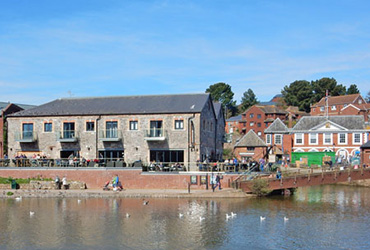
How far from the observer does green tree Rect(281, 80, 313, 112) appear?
107625 mm

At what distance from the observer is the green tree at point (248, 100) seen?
11968 cm

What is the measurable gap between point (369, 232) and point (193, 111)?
22.5 metres

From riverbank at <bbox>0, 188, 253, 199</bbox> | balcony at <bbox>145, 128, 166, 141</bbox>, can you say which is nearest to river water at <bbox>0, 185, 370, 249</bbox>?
riverbank at <bbox>0, 188, 253, 199</bbox>

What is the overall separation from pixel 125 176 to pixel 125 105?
30.2ft

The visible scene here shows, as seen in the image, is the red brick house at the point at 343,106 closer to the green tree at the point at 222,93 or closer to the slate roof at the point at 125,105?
the green tree at the point at 222,93

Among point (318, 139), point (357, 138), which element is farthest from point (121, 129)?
point (357, 138)

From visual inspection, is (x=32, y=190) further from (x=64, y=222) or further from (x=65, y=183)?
(x=64, y=222)

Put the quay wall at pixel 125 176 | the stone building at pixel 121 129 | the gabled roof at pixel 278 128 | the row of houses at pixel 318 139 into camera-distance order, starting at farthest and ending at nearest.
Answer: the gabled roof at pixel 278 128
the row of houses at pixel 318 139
the stone building at pixel 121 129
the quay wall at pixel 125 176

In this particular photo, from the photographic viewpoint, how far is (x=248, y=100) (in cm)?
12144

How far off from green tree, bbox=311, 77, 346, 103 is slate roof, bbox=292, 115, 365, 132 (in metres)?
38.9

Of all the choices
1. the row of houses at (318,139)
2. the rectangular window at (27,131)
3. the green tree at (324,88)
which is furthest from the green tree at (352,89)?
the rectangular window at (27,131)

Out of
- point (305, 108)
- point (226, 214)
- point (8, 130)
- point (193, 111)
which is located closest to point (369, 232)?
point (226, 214)

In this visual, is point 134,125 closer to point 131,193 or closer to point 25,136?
point 131,193

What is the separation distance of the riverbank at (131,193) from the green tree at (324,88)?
74022 millimetres
